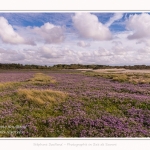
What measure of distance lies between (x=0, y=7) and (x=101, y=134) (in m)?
7.95

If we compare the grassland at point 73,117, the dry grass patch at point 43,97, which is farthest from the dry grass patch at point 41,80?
the grassland at point 73,117

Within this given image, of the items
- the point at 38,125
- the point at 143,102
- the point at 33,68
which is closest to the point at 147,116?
the point at 143,102

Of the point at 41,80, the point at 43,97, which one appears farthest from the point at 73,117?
the point at 41,80

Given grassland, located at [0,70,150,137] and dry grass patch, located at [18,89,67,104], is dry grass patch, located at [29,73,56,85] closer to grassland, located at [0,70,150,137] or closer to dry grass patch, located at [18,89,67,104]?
dry grass patch, located at [18,89,67,104]

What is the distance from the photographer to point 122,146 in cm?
723

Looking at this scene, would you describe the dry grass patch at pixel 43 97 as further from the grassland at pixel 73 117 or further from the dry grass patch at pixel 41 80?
the dry grass patch at pixel 41 80

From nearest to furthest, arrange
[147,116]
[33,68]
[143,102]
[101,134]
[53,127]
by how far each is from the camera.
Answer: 1. [101,134]
2. [53,127]
3. [147,116]
4. [143,102]
5. [33,68]

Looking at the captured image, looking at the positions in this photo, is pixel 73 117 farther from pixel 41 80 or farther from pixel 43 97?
pixel 41 80

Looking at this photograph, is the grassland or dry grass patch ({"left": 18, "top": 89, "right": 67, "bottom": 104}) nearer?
the grassland

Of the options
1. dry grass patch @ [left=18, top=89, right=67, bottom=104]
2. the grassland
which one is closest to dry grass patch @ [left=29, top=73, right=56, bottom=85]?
dry grass patch @ [left=18, top=89, right=67, bottom=104]

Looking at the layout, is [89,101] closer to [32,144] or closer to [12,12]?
[32,144]

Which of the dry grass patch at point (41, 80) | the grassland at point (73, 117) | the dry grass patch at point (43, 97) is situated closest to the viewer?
the grassland at point (73, 117)

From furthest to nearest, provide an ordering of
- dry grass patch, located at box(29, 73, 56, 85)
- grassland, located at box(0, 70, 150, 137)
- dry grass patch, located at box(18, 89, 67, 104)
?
dry grass patch, located at box(29, 73, 56, 85)
dry grass patch, located at box(18, 89, 67, 104)
grassland, located at box(0, 70, 150, 137)

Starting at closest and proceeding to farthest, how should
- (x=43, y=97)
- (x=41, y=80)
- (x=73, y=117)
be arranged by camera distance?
1. (x=73, y=117)
2. (x=43, y=97)
3. (x=41, y=80)
